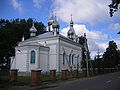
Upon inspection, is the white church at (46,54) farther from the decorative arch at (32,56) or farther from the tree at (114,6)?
the tree at (114,6)

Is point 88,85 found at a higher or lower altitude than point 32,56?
lower

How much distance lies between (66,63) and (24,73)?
1073 cm

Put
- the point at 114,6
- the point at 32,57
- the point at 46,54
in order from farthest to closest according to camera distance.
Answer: the point at 46,54
the point at 32,57
the point at 114,6

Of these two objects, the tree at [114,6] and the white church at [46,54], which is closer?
the tree at [114,6]

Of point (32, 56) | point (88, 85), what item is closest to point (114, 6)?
point (88, 85)

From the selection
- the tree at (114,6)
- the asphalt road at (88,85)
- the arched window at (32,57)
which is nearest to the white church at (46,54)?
the arched window at (32,57)

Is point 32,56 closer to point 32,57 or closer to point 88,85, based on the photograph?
point 32,57

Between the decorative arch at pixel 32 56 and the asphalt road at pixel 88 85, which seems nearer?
the asphalt road at pixel 88 85

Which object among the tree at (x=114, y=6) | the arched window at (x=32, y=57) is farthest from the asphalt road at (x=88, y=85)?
the arched window at (x=32, y=57)

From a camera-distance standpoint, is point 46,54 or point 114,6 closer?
point 114,6

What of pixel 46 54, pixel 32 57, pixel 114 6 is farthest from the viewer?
pixel 46 54

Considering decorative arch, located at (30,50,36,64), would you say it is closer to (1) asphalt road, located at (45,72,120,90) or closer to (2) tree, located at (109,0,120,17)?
(1) asphalt road, located at (45,72,120,90)

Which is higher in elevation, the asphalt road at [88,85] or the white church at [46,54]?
the white church at [46,54]

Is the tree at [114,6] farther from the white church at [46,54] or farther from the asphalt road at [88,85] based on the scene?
the white church at [46,54]
